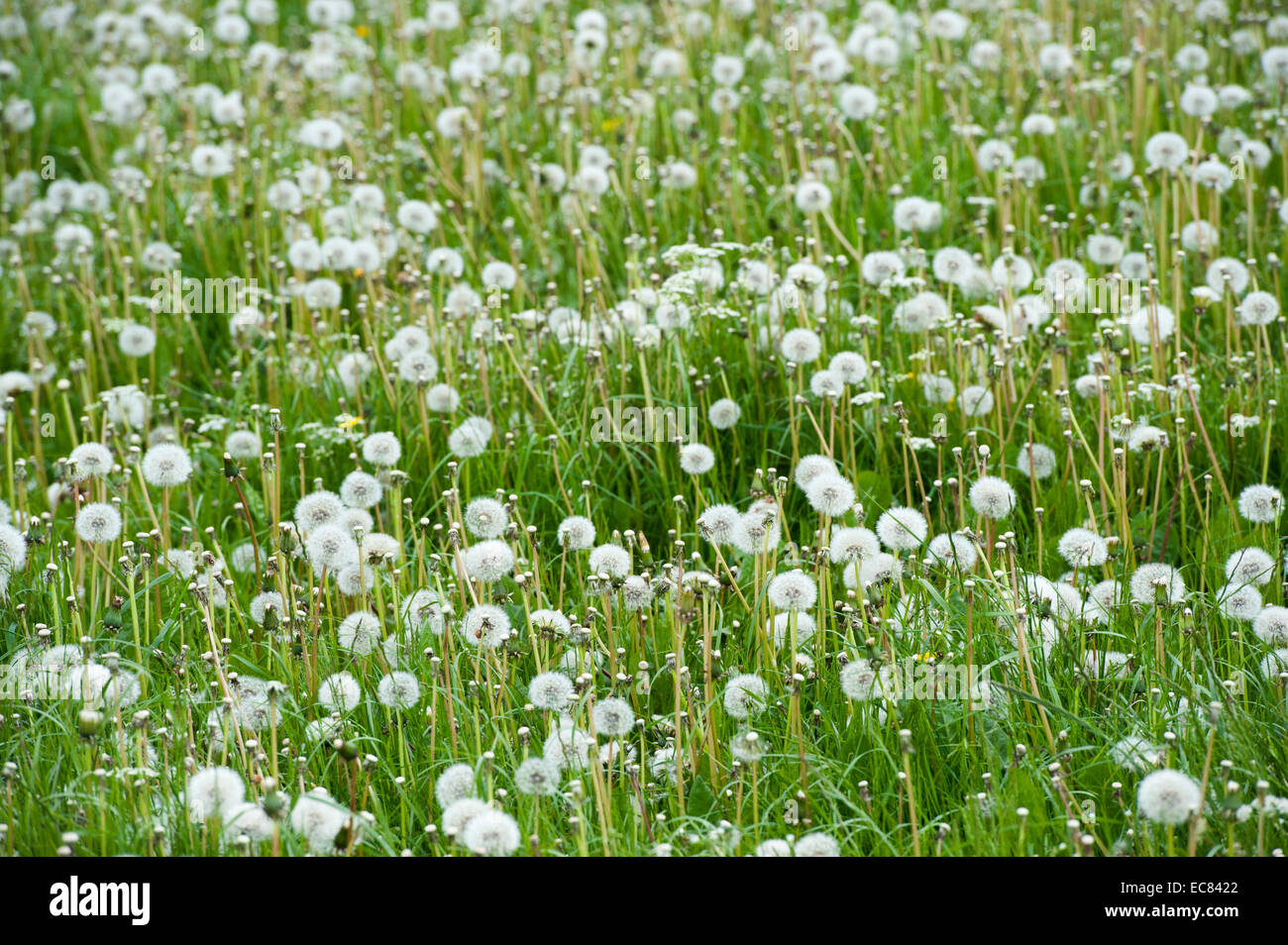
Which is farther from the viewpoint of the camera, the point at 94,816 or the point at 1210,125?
the point at 1210,125

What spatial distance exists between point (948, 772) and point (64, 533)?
2.66 metres

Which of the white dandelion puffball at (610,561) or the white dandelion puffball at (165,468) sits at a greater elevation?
the white dandelion puffball at (165,468)

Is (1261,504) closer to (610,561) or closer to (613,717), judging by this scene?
(610,561)

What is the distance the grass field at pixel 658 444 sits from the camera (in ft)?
8.97

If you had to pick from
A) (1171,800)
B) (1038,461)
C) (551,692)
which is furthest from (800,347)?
(1171,800)

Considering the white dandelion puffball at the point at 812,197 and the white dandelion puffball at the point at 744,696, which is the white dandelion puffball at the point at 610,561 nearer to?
the white dandelion puffball at the point at 744,696

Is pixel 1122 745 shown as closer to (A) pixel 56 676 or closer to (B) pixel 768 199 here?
(A) pixel 56 676

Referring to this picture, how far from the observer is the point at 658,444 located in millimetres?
3928

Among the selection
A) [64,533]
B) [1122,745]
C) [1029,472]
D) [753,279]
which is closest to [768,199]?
[753,279]

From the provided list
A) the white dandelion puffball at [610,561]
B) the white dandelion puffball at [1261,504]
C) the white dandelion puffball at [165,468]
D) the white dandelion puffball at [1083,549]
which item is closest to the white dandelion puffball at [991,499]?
the white dandelion puffball at [1083,549]

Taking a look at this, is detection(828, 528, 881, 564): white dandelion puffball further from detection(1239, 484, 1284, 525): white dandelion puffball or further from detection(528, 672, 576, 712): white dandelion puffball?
detection(1239, 484, 1284, 525): white dandelion puffball

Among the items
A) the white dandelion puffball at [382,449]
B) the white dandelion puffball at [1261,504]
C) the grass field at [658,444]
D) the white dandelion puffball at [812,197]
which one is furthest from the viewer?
the white dandelion puffball at [812,197]

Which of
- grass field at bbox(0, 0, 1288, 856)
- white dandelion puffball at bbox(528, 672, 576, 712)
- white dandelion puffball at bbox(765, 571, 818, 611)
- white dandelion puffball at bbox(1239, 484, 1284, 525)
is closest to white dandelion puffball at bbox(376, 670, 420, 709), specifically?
grass field at bbox(0, 0, 1288, 856)

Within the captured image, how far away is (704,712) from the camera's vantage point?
9.29ft
